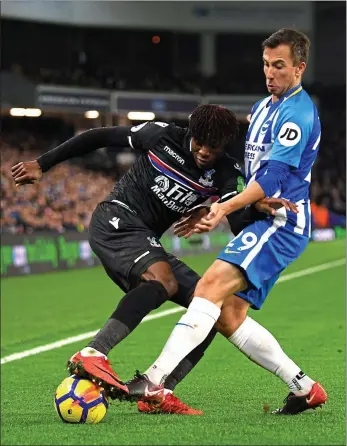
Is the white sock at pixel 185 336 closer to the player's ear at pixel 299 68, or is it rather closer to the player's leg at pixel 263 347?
the player's leg at pixel 263 347

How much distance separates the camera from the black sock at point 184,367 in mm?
6902

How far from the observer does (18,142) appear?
37469mm

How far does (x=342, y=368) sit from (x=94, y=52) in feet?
122

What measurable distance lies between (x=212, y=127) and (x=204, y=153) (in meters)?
0.18

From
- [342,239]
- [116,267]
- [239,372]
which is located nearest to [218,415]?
[116,267]

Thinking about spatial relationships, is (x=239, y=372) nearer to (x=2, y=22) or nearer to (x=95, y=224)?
(x=95, y=224)

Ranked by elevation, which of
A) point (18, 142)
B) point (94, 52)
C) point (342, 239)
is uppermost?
point (94, 52)

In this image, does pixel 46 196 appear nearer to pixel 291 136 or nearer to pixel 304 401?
pixel 304 401

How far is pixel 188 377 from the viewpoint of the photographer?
8992mm

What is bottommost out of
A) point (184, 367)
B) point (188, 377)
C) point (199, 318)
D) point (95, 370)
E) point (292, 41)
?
point (188, 377)

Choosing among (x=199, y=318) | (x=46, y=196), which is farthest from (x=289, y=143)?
(x=46, y=196)

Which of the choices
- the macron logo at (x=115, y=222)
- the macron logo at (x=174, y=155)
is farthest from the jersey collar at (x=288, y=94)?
the macron logo at (x=115, y=222)

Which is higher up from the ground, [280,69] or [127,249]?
[280,69]

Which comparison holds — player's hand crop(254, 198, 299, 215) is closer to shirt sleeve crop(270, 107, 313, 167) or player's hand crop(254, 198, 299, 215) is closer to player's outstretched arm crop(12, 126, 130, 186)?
shirt sleeve crop(270, 107, 313, 167)
